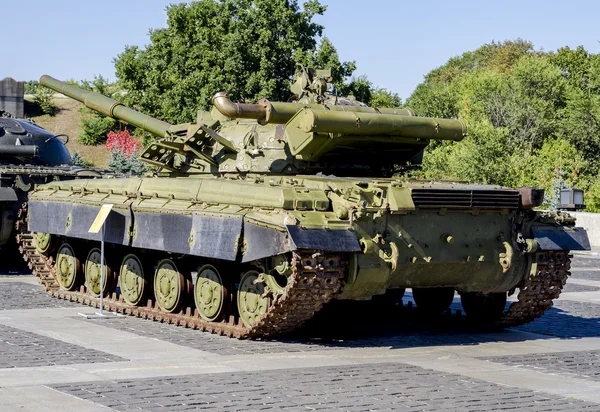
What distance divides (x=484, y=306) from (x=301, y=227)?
197 inches

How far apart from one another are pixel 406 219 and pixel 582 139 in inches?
1881

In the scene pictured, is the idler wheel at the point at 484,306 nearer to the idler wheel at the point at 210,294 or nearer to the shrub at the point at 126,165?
the idler wheel at the point at 210,294

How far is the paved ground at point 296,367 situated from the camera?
1133 cm

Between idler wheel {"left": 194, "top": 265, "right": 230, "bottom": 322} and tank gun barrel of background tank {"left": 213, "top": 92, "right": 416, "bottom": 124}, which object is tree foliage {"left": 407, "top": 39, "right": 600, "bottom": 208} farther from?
idler wheel {"left": 194, "top": 265, "right": 230, "bottom": 322}

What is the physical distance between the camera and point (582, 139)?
199 feet

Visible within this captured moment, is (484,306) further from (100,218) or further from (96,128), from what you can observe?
(96,128)

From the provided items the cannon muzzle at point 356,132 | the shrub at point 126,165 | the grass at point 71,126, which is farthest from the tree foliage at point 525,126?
the cannon muzzle at point 356,132

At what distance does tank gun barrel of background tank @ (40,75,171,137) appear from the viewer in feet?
68.2

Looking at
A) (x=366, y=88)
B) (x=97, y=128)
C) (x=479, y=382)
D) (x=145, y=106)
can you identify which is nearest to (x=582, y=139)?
(x=366, y=88)

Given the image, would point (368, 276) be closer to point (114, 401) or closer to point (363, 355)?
point (363, 355)

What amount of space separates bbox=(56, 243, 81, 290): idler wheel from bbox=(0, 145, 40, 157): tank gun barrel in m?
5.38

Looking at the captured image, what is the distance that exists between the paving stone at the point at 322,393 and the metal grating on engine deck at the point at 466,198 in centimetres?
301

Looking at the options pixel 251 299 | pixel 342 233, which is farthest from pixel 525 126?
pixel 342 233

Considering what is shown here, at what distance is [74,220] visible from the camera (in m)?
19.7
